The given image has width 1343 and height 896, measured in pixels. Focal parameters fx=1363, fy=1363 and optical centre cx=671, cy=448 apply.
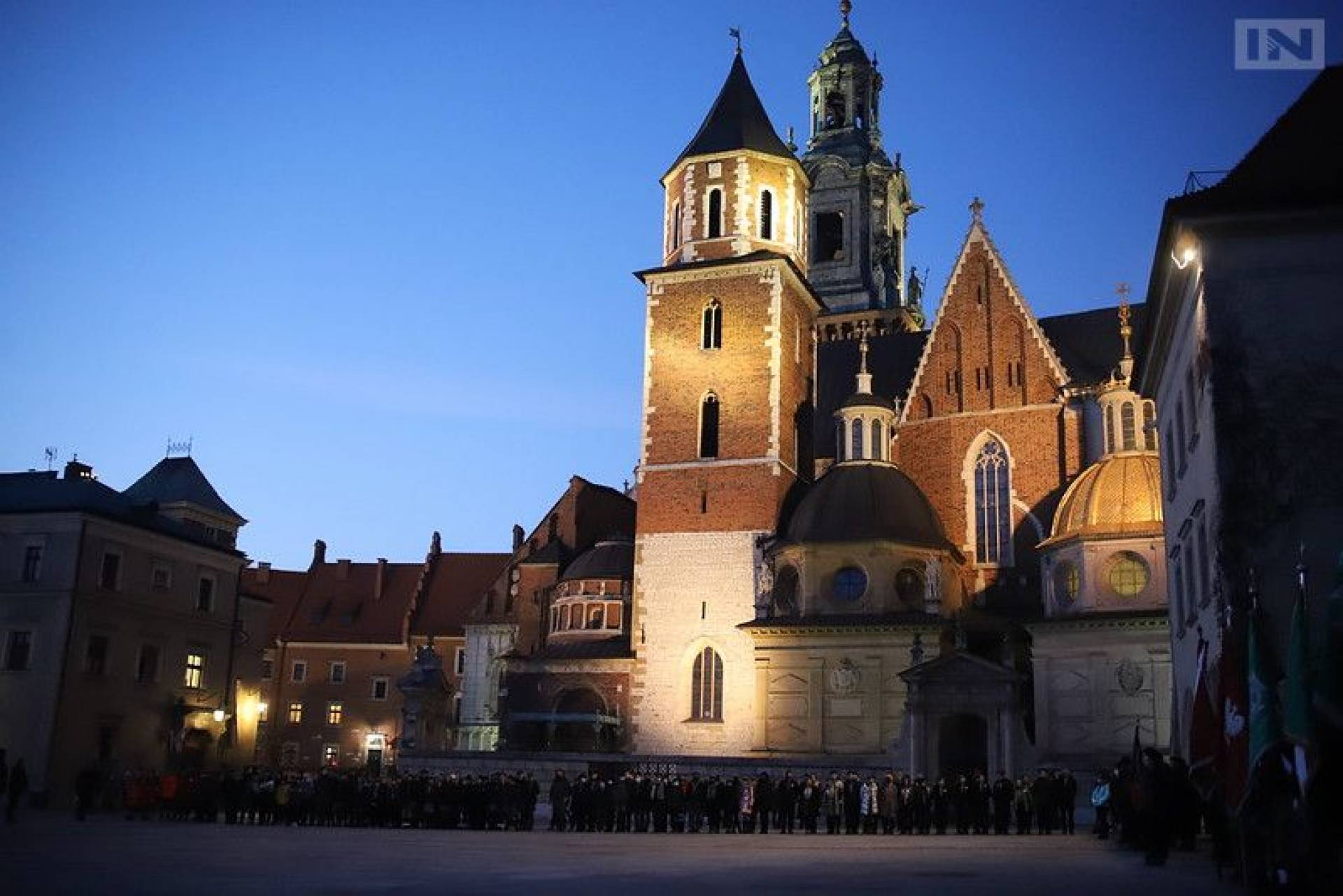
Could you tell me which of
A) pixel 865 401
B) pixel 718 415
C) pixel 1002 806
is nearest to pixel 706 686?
pixel 718 415

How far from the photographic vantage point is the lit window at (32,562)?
38.6 metres

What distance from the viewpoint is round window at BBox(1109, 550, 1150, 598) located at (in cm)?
3841

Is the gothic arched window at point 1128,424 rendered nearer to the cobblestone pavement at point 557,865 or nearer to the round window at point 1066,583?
the round window at point 1066,583

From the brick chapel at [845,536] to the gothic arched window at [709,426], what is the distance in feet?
0.38

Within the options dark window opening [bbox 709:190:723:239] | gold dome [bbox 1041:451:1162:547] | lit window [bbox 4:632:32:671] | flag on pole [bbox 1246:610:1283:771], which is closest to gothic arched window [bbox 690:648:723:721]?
gold dome [bbox 1041:451:1162:547]

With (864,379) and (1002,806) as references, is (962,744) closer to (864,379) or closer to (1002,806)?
(1002,806)

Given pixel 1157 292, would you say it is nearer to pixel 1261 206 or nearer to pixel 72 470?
pixel 1261 206

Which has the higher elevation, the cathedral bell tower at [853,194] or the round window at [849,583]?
the cathedral bell tower at [853,194]

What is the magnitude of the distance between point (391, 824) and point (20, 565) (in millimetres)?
15009

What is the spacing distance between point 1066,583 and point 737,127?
71.4 ft

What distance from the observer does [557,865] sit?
56.3ft

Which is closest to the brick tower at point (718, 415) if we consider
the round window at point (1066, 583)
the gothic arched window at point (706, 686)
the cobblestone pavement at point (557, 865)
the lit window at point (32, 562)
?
the gothic arched window at point (706, 686)

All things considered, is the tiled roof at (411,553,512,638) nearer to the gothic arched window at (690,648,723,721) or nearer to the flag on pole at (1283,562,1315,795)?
the gothic arched window at (690,648,723,721)

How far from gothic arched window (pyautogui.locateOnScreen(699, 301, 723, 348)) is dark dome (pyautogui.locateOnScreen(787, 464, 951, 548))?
22.6 feet
